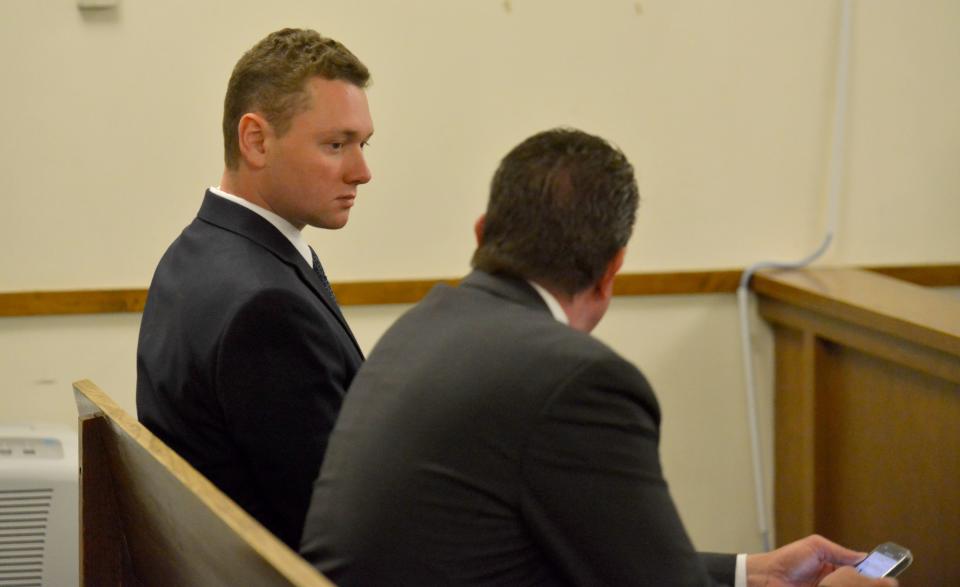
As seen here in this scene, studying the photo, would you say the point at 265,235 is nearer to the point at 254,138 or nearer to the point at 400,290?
the point at 254,138

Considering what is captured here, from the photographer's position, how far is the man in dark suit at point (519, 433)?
1.26 m

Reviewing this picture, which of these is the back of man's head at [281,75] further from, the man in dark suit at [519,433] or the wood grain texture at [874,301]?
the wood grain texture at [874,301]

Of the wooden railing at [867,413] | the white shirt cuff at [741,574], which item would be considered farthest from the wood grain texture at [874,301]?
the white shirt cuff at [741,574]

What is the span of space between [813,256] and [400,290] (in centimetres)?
116

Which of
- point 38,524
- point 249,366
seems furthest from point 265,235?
point 38,524

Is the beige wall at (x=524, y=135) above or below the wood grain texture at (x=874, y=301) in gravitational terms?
above

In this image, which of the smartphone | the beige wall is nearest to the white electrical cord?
the beige wall

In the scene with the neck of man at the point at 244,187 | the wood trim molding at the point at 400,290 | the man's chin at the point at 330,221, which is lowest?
the wood trim molding at the point at 400,290

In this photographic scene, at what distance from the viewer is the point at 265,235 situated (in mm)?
1790

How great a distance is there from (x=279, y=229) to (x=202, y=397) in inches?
11.5

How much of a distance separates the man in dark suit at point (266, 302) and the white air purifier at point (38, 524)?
1.01 m

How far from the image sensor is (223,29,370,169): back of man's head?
1840mm

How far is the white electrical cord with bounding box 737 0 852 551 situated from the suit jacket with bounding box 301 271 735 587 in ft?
7.03

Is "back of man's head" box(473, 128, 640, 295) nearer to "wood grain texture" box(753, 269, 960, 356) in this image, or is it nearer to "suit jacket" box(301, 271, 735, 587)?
"suit jacket" box(301, 271, 735, 587)
